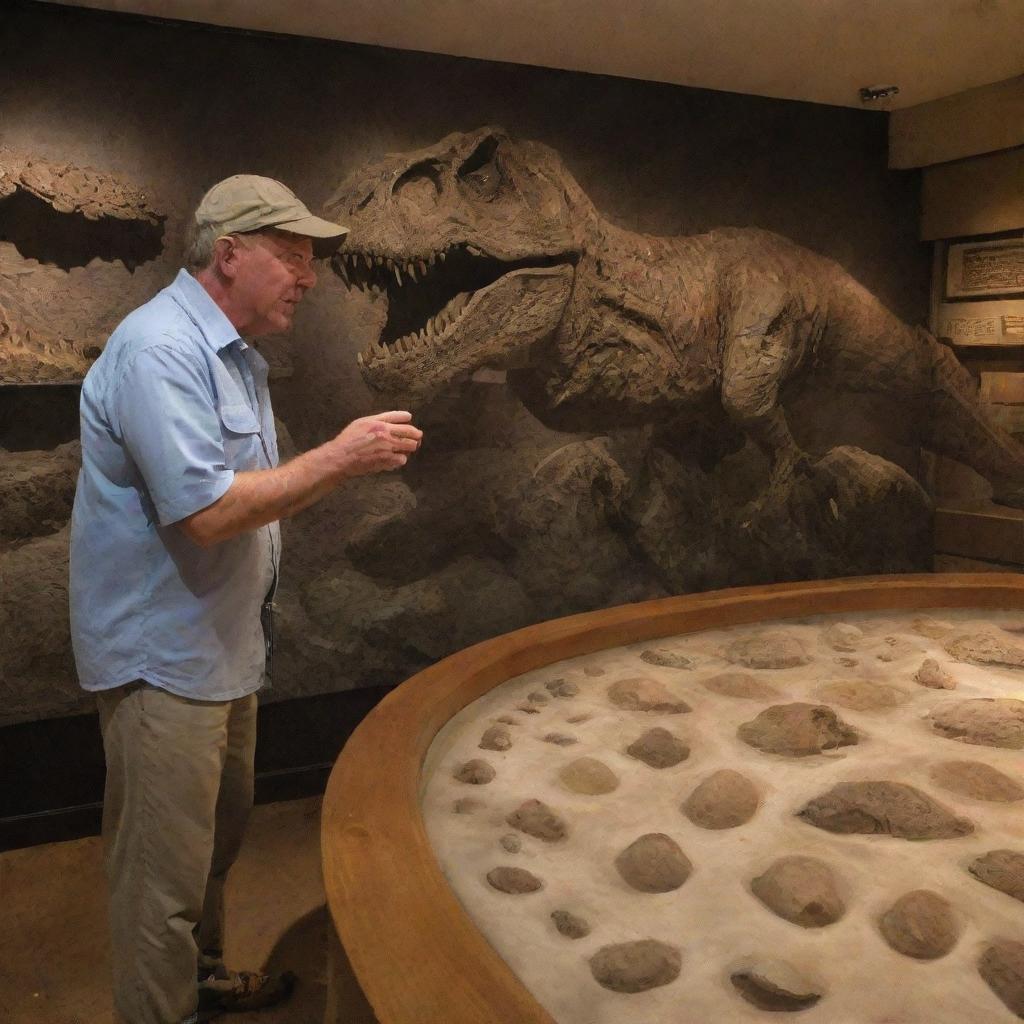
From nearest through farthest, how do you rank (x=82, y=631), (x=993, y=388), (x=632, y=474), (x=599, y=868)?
(x=599, y=868) → (x=82, y=631) → (x=632, y=474) → (x=993, y=388)

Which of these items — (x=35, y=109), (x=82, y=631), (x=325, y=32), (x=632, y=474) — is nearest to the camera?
(x=82, y=631)

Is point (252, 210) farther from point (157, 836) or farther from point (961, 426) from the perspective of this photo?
point (961, 426)

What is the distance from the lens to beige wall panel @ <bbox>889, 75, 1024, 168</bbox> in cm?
375

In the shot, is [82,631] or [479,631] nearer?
[82,631]

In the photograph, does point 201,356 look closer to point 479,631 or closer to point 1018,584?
point 479,631

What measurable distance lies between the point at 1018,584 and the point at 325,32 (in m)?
2.92

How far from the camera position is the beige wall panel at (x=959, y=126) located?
3.75 metres

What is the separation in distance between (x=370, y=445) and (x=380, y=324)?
1591mm

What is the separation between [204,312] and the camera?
5.93 feet

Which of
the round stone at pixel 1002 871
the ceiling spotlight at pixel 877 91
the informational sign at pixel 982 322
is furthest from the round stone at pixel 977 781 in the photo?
the ceiling spotlight at pixel 877 91

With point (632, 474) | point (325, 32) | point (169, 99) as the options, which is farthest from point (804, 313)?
point (169, 99)

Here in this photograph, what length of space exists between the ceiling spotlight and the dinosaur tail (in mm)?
1067

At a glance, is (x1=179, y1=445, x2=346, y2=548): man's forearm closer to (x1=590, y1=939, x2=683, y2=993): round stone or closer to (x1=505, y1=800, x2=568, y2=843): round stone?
(x1=505, y1=800, x2=568, y2=843): round stone

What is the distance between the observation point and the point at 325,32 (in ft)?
9.98
